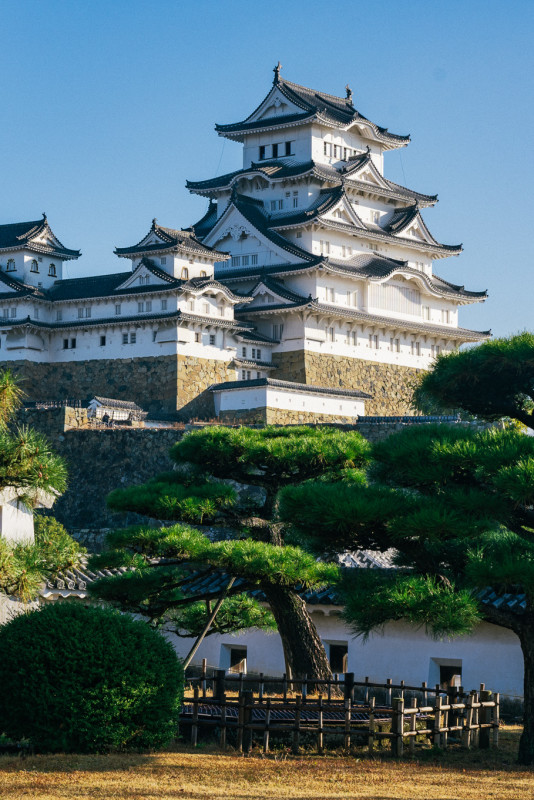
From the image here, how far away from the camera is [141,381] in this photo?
43750 mm

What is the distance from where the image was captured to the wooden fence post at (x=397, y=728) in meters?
13.7

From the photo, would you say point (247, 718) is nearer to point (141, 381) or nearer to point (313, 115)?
point (141, 381)

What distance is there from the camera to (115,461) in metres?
38.3

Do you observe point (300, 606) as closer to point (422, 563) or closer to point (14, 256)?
point (422, 563)

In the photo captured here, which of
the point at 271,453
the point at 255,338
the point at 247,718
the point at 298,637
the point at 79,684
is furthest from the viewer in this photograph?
the point at 255,338

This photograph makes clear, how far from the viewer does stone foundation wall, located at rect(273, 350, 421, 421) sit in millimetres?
45031

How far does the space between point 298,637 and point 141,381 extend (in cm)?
2771

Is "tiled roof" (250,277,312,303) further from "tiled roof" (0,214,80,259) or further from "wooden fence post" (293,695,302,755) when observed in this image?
"wooden fence post" (293,695,302,755)

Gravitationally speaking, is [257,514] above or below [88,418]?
below

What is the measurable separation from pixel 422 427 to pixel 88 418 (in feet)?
89.0

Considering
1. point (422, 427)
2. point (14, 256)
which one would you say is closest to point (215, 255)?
point (14, 256)

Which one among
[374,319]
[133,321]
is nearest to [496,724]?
[133,321]

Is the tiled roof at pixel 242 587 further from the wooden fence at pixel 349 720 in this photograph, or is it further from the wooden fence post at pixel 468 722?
the wooden fence post at pixel 468 722

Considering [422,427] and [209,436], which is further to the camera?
[209,436]
